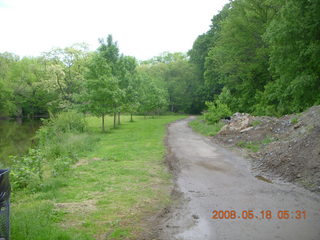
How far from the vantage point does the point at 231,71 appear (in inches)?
1291

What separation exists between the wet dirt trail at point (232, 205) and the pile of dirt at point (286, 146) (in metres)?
0.73

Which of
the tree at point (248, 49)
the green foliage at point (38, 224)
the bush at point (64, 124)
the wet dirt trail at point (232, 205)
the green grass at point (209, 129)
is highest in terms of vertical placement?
the tree at point (248, 49)

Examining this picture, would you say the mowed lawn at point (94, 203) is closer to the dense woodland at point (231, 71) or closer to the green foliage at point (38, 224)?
the green foliage at point (38, 224)

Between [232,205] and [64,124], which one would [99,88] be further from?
[232,205]

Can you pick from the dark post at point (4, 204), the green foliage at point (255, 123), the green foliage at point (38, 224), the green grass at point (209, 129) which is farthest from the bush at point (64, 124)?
the dark post at point (4, 204)

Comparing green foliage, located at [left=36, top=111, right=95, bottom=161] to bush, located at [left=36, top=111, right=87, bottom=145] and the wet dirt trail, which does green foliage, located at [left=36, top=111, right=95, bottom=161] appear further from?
the wet dirt trail

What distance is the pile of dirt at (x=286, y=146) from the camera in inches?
345

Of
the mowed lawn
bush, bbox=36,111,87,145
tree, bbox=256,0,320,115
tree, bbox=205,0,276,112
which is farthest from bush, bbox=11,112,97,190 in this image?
tree, bbox=205,0,276,112

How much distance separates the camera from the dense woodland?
20438 millimetres

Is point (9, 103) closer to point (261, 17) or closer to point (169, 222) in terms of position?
point (261, 17)

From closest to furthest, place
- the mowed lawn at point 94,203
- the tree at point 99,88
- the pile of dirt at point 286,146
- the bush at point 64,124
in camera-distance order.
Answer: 1. the mowed lawn at point 94,203
2. the pile of dirt at point 286,146
3. the bush at point 64,124
4. the tree at point 99,88

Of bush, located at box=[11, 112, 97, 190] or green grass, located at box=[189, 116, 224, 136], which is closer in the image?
bush, located at box=[11, 112, 97, 190]

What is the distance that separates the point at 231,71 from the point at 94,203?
94.8 feet

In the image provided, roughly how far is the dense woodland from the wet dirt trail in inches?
541
